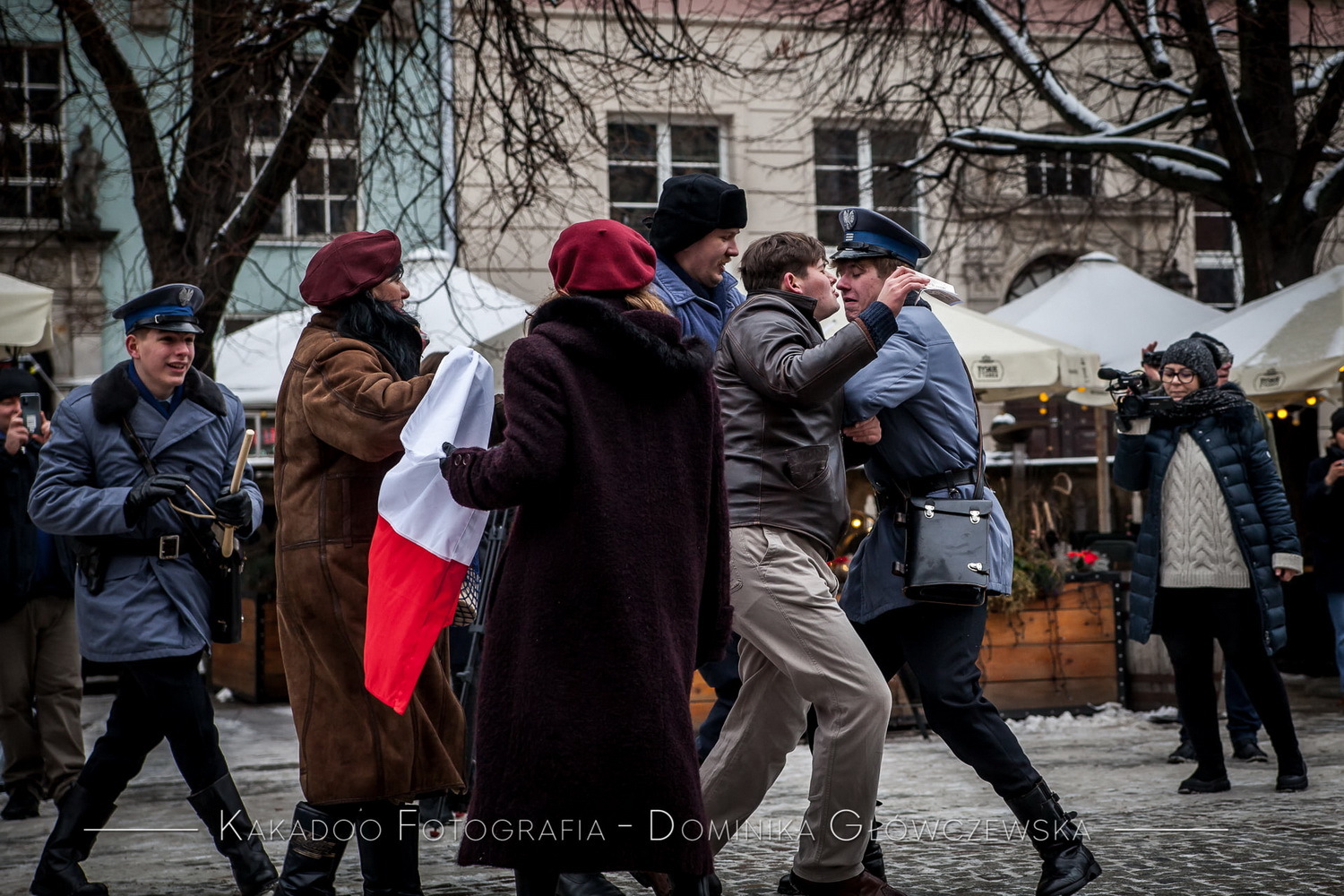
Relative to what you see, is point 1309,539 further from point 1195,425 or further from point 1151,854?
point 1151,854

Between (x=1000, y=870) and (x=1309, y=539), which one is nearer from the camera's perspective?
(x=1000, y=870)

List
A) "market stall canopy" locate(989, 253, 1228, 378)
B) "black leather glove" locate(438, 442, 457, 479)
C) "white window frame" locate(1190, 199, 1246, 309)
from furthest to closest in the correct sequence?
"white window frame" locate(1190, 199, 1246, 309)
"market stall canopy" locate(989, 253, 1228, 378)
"black leather glove" locate(438, 442, 457, 479)

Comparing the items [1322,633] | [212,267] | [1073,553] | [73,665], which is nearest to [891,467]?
[73,665]

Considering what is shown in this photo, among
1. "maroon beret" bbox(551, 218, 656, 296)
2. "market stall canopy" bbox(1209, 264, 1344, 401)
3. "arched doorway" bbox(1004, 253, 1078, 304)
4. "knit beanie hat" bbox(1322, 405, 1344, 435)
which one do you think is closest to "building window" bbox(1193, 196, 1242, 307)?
"arched doorway" bbox(1004, 253, 1078, 304)

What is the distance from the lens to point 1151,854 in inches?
203

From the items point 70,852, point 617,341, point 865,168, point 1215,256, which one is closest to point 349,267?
point 617,341

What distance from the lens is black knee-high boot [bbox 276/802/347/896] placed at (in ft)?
13.8

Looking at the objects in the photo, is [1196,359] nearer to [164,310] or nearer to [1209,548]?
[1209,548]

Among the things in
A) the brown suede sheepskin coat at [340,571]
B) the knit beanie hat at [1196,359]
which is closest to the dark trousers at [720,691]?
the brown suede sheepskin coat at [340,571]

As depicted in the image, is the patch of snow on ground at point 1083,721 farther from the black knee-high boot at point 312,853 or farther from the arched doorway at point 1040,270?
the arched doorway at point 1040,270

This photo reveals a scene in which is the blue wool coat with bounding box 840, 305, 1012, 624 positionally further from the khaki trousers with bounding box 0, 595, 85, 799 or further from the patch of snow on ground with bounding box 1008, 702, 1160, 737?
the patch of snow on ground with bounding box 1008, 702, 1160, 737

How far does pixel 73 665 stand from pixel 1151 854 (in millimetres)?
4744

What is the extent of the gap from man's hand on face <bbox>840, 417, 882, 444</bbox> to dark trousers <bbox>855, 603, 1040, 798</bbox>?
0.51m

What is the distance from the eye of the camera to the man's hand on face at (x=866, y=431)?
14.9 ft
